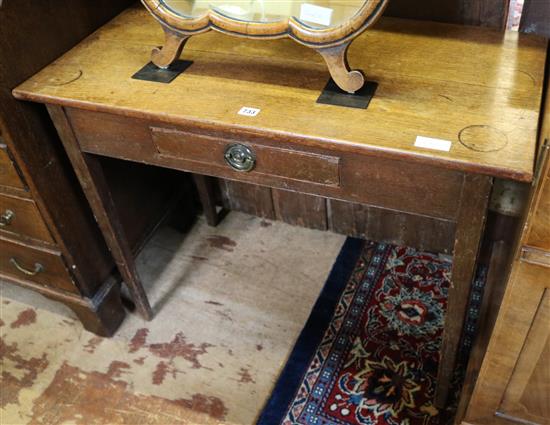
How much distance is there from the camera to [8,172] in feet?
4.50

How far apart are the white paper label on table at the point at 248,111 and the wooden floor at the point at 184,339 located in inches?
32.2

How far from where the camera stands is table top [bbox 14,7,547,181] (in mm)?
1012

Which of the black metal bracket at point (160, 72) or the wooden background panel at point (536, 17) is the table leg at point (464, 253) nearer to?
the wooden background panel at point (536, 17)

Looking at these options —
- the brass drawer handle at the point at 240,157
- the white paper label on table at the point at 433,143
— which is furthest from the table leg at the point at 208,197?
the white paper label on table at the point at 433,143

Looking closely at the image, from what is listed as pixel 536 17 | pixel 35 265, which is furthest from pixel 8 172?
pixel 536 17

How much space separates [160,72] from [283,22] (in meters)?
0.30

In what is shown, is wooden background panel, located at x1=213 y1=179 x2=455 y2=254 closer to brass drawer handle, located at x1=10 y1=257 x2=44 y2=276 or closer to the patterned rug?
the patterned rug

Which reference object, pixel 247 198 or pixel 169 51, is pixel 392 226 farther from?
pixel 169 51

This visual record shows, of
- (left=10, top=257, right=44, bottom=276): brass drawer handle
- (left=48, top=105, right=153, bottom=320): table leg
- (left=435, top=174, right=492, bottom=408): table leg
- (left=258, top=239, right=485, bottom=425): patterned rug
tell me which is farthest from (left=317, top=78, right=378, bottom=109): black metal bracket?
(left=10, top=257, right=44, bottom=276): brass drawer handle

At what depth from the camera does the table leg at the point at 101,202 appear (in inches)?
51.0

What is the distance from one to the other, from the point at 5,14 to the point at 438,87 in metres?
0.86

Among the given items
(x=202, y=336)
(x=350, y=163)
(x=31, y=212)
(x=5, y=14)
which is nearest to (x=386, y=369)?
(x=202, y=336)

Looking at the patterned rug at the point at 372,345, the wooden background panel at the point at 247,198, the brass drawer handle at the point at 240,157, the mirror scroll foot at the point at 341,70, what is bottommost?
the patterned rug at the point at 372,345

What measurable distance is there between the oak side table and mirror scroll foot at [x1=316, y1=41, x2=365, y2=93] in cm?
4
